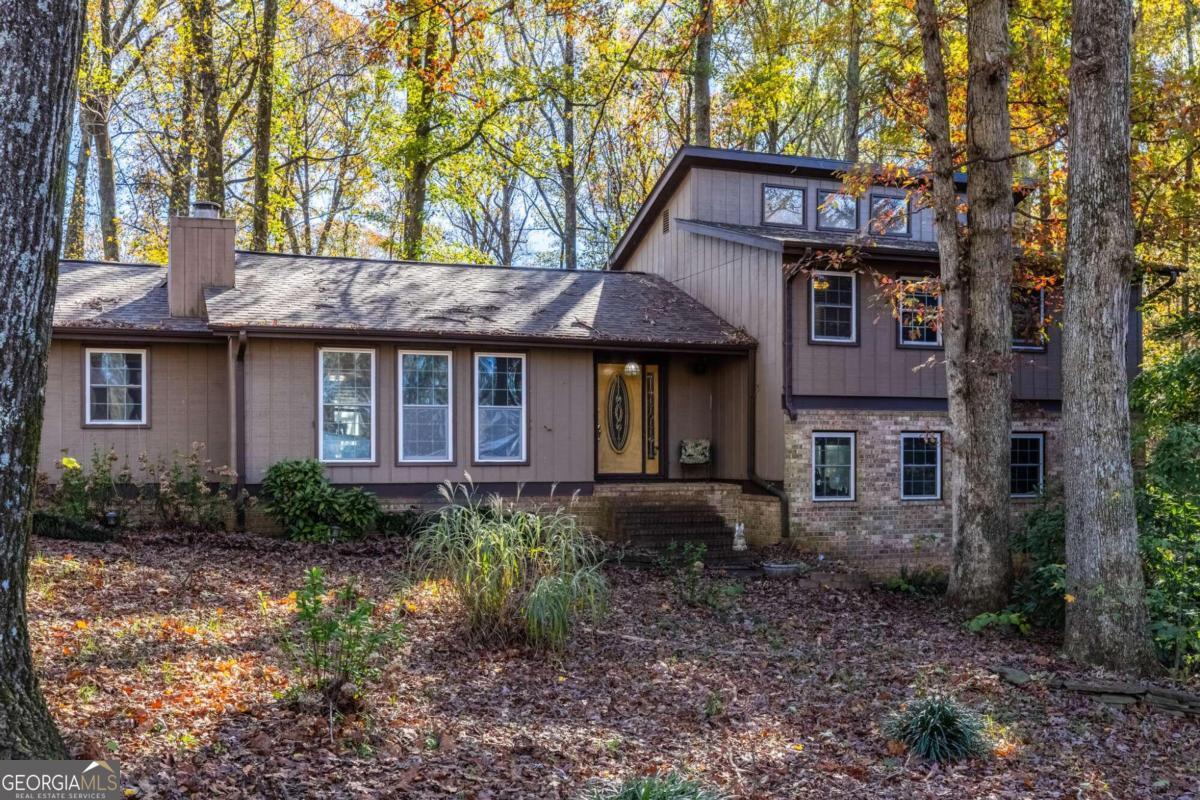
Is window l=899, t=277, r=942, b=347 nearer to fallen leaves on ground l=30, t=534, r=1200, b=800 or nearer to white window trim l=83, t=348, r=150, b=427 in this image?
fallen leaves on ground l=30, t=534, r=1200, b=800

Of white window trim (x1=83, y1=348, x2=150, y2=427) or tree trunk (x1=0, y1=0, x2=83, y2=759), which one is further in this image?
white window trim (x1=83, y1=348, x2=150, y2=427)

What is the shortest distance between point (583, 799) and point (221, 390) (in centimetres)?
1014

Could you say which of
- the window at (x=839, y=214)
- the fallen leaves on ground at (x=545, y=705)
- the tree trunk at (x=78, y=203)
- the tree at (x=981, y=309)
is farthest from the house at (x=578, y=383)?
the tree trunk at (x=78, y=203)

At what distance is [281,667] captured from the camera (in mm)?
6004

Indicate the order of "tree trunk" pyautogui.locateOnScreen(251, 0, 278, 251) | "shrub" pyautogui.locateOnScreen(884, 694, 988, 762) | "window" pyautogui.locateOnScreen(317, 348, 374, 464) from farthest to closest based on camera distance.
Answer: "tree trunk" pyautogui.locateOnScreen(251, 0, 278, 251) → "window" pyautogui.locateOnScreen(317, 348, 374, 464) → "shrub" pyautogui.locateOnScreen(884, 694, 988, 762)

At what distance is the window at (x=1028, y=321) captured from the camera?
14.4m

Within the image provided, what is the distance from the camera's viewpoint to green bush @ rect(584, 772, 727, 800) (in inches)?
163

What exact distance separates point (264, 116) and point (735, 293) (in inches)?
440

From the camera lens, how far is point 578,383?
13.5 metres

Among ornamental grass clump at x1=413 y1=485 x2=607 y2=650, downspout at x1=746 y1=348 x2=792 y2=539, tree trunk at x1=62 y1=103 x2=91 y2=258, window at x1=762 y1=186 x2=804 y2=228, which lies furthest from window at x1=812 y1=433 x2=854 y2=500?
tree trunk at x1=62 y1=103 x2=91 y2=258

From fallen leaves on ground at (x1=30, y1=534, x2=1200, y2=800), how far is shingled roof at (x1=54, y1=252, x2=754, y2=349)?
3.90 metres

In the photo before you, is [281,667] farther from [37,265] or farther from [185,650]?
[37,265]

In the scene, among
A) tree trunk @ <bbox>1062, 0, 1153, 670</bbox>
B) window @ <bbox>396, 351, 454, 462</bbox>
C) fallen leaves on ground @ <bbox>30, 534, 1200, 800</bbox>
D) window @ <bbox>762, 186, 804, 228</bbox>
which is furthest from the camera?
window @ <bbox>762, 186, 804, 228</bbox>

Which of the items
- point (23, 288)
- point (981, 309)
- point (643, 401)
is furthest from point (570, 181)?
point (23, 288)
